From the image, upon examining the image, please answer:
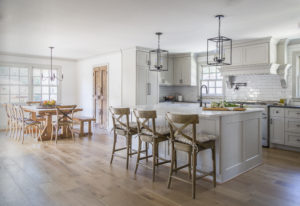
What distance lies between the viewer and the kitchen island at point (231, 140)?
3275 millimetres

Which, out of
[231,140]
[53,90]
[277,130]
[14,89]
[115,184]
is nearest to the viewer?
[115,184]

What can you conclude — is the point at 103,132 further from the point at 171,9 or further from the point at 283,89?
the point at 283,89

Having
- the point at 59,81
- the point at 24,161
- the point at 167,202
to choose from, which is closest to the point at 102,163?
the point at 24,161

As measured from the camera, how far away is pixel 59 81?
8.88 m

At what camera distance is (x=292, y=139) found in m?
5.09

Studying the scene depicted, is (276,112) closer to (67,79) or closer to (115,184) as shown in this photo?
(115,184)

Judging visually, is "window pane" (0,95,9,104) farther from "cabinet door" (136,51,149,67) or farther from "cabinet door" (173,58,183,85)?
"cabinet door" (173,58,183,85)

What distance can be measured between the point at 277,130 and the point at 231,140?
2.48 metres

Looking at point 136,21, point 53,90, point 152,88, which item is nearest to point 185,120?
point 136,21

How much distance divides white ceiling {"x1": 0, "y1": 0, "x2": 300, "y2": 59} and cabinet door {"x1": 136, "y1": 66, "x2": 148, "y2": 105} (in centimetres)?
81

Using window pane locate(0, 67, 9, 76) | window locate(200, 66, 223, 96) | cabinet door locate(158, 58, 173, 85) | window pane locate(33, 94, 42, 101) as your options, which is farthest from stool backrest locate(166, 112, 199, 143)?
window pane locate(33, 94, 42, 101)

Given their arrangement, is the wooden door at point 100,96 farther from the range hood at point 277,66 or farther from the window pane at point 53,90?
the range hood at point 277,66

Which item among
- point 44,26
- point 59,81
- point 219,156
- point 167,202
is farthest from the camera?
point 59,81

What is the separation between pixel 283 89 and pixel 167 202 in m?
4.57
